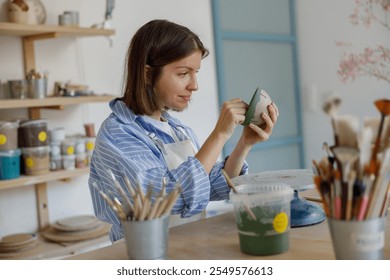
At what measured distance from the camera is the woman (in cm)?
122

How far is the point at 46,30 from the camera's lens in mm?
2225

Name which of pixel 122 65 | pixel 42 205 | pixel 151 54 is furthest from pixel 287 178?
pixel 122 65

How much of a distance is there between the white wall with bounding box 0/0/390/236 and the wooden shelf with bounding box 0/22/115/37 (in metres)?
0.10

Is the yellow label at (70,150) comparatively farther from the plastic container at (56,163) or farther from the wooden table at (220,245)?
the wooden table at (220,245)

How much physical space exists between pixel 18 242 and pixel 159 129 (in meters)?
1.05

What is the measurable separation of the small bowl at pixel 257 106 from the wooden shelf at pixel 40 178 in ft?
4.07

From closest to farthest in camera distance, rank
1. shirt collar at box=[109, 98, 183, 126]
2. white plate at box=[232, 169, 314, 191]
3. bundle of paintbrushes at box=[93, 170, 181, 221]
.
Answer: bundle of paintbrushes at box=[93, 170, 181, 221] → white plate at box=[232, 169, 314, 191] → shirt collar at box=[109, 98, 183, 126]

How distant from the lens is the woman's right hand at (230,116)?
4.05ft

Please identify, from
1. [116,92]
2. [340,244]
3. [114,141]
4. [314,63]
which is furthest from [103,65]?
[340,244]

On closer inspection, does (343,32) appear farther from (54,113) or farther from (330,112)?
(330,112)

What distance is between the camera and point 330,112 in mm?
719

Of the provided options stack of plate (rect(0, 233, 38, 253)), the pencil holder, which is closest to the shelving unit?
stack of plate (rect(0, 233, 38, 253))

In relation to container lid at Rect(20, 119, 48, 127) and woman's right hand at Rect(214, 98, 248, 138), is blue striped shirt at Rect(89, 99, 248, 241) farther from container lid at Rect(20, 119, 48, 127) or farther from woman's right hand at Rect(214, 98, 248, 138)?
container lid at Rect(20, 119, 48, 127)

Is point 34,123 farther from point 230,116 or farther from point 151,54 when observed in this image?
point 230,116
